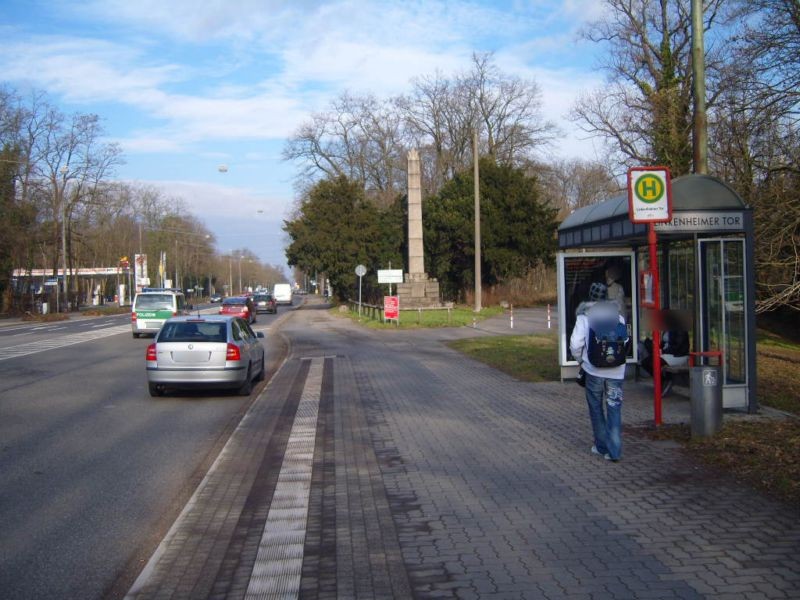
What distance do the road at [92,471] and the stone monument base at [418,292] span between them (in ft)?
98.1

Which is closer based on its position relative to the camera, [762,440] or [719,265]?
[762,440]

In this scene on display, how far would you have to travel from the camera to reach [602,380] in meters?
7.73

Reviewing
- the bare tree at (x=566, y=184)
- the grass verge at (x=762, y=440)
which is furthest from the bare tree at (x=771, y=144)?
the bare tree at (x=566, y=184)

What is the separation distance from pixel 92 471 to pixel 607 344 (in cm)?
529

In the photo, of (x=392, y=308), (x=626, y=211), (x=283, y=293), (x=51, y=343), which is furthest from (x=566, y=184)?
(x=626, y=211)

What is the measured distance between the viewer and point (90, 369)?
61.6 ft

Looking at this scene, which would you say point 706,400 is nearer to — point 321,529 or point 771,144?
point 321,529

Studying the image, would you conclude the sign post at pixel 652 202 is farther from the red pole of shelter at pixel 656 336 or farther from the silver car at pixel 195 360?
the silver car at pixel 195 360

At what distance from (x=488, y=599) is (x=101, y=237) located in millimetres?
83559

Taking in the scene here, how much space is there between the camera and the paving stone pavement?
4738 mm

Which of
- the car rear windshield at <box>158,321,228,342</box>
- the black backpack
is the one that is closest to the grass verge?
the black backpack

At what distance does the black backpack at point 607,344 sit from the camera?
24.9 feet

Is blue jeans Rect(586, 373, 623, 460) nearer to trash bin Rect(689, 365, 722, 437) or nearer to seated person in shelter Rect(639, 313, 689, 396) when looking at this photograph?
trash bin Rect(689, 365, 722, 437)

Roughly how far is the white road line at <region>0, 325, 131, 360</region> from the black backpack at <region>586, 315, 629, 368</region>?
1905 cm
